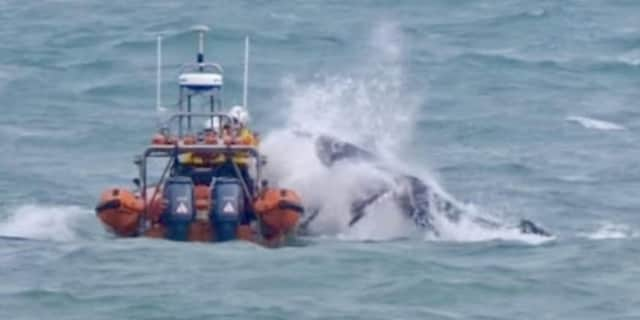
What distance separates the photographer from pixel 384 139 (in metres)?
34.5

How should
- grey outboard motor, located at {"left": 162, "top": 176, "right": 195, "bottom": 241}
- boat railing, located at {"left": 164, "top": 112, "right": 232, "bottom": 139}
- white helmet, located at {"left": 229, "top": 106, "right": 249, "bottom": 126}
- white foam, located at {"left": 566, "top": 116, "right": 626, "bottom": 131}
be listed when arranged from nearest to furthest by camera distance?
grey outboard motor, located at {"left": 162, "top": 176, "right": 195, "bottom": 241} → boat railing, located at {"left": 164, "top": 112, "right": 232, "bottom": 139} → white helmet, located at {"left": 229, "top": 106, "right": 249, "bottom": 126} → white foam, located at {"left": 566, "top": 116, "right": 626, "bottom": 131}

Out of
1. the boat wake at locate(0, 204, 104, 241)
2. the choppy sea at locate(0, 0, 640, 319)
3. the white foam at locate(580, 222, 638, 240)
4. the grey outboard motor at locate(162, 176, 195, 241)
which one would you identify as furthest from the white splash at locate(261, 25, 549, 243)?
the boat wake at locate(0, 204, 104, 241)

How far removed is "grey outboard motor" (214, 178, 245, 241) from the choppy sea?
2.01 feet

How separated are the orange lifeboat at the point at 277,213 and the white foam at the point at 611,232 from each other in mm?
3731

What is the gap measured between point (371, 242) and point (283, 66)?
16.9 m

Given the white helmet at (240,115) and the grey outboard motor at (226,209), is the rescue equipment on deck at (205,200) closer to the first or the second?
the grey outboard motor at (226,209)

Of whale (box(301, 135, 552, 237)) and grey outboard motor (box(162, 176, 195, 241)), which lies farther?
whale (box(301, 135, 552, 237))

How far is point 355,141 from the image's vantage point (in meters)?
33.2

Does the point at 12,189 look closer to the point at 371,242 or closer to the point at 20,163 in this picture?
the point at 20,163

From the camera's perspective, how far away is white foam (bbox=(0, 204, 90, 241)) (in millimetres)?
28250

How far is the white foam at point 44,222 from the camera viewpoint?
28.2 meters

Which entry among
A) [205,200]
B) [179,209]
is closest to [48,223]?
[205,200]

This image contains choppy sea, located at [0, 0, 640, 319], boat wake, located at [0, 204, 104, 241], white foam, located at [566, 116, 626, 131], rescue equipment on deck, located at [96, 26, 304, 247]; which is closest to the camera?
choppy sea, located at [0, 0, 640, 319]

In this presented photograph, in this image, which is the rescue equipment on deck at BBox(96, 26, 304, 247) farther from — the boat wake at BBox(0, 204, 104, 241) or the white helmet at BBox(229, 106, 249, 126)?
the boat wake at BBox(0, 204, 104, 241)
